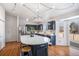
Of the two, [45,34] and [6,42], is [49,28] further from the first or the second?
[6,42]

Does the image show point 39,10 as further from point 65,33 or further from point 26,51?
point 65,33

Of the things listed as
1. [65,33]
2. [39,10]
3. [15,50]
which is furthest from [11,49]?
[65,33]

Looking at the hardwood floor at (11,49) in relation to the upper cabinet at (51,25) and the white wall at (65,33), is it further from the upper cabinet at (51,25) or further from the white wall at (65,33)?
the white wall at (65,33)

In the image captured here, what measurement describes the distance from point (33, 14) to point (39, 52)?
2.75 feet

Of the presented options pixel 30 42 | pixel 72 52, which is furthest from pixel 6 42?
pixel 72 52

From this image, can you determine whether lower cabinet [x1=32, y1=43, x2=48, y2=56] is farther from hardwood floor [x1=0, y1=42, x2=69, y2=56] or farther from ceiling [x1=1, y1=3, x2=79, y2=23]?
ceiling [x1=1, y1=3, x2=79, y2=23]

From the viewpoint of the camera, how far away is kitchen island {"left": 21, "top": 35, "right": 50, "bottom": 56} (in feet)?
6.24

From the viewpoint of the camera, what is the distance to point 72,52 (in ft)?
6.19

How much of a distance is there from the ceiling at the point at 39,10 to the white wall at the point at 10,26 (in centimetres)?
11

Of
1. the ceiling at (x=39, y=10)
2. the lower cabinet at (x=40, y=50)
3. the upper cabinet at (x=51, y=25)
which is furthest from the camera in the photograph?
the upper cabinet at (x=51, y=25)

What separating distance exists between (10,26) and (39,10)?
71 cm

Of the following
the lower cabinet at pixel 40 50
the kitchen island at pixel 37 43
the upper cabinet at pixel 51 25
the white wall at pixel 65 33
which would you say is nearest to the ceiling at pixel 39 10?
the upper cabinet at pixel 51 25

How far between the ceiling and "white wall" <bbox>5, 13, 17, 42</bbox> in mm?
107

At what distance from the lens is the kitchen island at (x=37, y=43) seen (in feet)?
6.24
